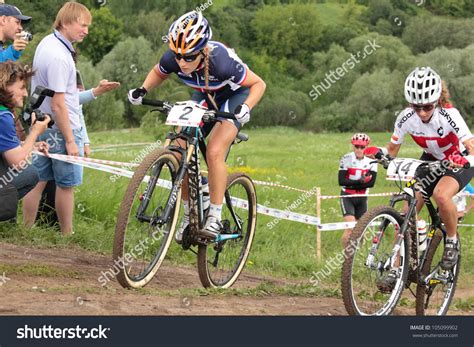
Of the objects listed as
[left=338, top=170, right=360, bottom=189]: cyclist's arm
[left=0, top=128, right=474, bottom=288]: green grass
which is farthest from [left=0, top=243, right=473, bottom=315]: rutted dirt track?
[left=338, top=170, right=360, bottom=189]: cyclist's arm

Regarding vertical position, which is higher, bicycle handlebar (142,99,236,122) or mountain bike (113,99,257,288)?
bicycle handlebar (142,99,236,122)

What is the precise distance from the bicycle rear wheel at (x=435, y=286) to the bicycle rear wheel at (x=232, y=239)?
1.71 meters

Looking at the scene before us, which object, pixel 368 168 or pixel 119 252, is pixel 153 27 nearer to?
pixel 368 168

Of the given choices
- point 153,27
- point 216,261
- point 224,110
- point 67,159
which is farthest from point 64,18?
point 153,27

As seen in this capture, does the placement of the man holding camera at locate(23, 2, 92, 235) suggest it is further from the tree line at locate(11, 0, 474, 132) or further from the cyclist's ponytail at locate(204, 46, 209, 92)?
the tree line at locate(11, 0, 474, 132)

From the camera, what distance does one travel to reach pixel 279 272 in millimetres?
10883

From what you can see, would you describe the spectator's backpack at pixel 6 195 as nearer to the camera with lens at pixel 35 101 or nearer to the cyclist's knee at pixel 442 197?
the camera with lens at pixel 35 101

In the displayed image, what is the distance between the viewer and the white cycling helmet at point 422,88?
742 cm

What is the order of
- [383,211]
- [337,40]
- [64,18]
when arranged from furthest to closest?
[337,40] < [64,18] < [383,211]

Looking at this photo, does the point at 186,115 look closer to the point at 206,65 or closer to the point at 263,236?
the point at 206,65

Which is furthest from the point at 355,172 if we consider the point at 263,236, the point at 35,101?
the point at 35,101

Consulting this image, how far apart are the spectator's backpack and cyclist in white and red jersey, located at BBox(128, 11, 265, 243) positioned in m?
1.18

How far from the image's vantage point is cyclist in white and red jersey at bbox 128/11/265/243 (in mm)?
7098

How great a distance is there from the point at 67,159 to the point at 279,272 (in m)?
3.34
